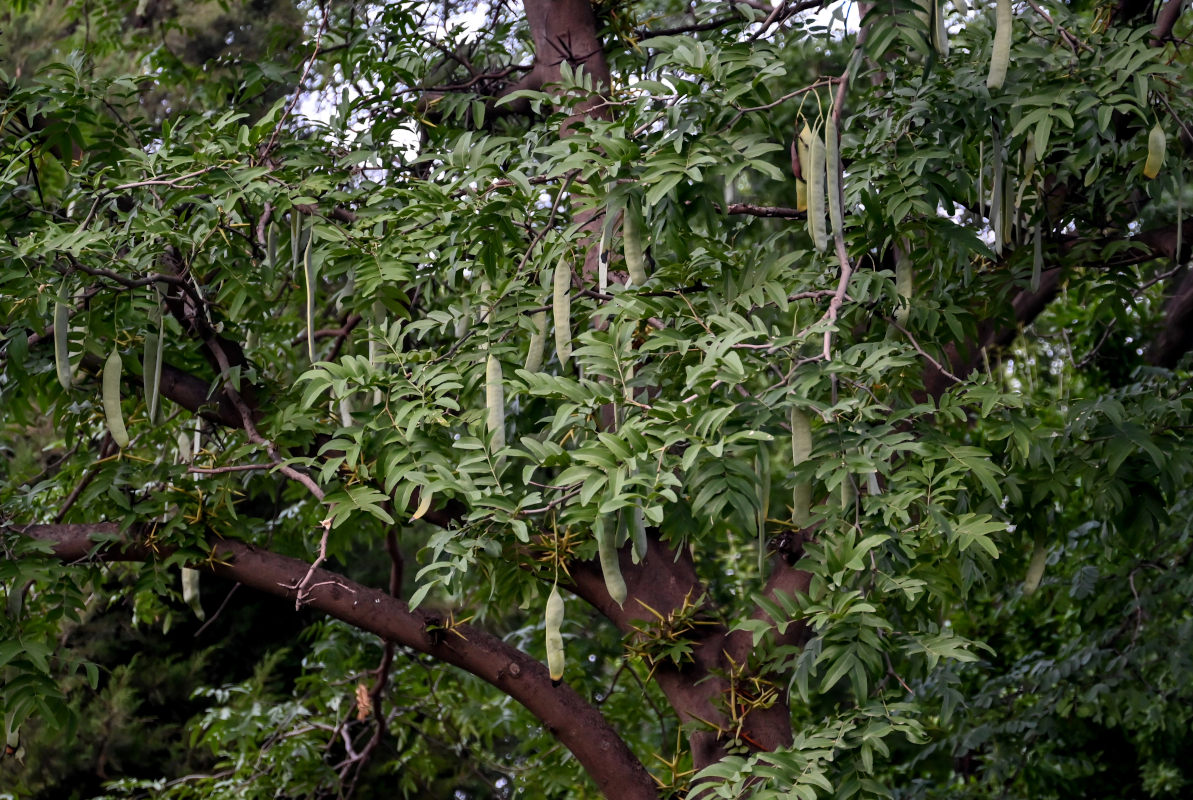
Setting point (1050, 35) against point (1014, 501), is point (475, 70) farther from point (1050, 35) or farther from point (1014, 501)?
point (1014, 501)

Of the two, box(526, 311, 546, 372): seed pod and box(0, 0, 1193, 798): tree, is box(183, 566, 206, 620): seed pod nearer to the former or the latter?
box(0, 0, 1193, 798): tree

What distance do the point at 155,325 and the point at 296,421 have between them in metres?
0.40

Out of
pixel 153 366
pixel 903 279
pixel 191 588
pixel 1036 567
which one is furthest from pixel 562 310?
pixel 191 588

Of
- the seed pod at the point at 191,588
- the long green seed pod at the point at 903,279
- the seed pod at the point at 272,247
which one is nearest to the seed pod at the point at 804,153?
the long green seed pod at the point at 903,279

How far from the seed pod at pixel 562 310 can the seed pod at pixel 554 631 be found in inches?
18.8

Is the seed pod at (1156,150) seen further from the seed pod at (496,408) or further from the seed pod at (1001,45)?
the seed pod at (496,408)

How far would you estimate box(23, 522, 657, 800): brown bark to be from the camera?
3076 mm

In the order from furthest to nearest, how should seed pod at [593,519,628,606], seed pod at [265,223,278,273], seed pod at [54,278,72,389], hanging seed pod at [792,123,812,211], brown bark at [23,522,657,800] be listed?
brown bark at [23,522,657,800] → seed pod at [265,223,278,273] → seed pod at [54,278,72,389] → hanging seed pod at [792,123,812,211] → seed pod at [593,519,628,606]

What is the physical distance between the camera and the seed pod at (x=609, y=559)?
6.66 ft

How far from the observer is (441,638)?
123 inches

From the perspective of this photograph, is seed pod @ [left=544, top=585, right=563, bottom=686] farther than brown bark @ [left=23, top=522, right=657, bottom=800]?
No

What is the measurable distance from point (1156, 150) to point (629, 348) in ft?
3.84

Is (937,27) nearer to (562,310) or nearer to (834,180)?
(834,180)

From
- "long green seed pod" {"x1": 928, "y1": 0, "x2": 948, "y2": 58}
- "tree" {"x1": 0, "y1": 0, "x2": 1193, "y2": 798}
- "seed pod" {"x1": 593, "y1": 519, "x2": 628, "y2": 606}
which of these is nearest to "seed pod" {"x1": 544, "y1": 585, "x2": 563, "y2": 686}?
"tree" {"x1": 0, "y1": 0, "x2": 1193, "y2": 798}
